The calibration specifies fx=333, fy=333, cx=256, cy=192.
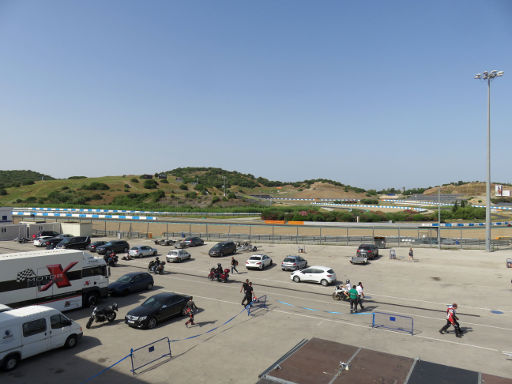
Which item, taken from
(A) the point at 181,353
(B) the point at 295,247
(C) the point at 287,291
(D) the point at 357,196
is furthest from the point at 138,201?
(D) the point at 357,196

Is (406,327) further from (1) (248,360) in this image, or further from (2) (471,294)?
(2) (471,294)

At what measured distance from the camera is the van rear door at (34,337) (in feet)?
38.0

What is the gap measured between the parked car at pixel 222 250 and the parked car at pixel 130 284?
12.8 m

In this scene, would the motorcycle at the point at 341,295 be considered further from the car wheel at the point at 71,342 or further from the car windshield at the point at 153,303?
the car wheel at the point at 71,342

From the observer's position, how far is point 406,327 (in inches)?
622

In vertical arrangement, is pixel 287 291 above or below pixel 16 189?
below

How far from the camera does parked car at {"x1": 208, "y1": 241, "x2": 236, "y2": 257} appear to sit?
3541 cm

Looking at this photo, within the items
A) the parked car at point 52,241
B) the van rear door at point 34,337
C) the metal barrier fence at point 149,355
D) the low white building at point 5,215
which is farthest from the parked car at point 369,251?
the low white building at point 5,215

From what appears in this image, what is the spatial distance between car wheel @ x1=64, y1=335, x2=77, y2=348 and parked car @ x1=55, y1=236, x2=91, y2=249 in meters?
26.4

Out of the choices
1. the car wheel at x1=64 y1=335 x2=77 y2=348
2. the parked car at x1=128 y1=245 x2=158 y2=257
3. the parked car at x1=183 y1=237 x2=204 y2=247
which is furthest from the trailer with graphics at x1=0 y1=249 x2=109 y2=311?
the parked car at x1=183 y1=237 x2=204 y2=247

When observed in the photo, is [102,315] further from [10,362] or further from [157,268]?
[157,268]

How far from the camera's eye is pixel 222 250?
35781 millimetres

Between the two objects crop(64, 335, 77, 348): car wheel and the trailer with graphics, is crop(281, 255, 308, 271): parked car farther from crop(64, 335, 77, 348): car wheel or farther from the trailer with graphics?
crop(64, 335, 77, 348): car wheel

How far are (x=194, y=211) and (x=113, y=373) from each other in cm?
8386
